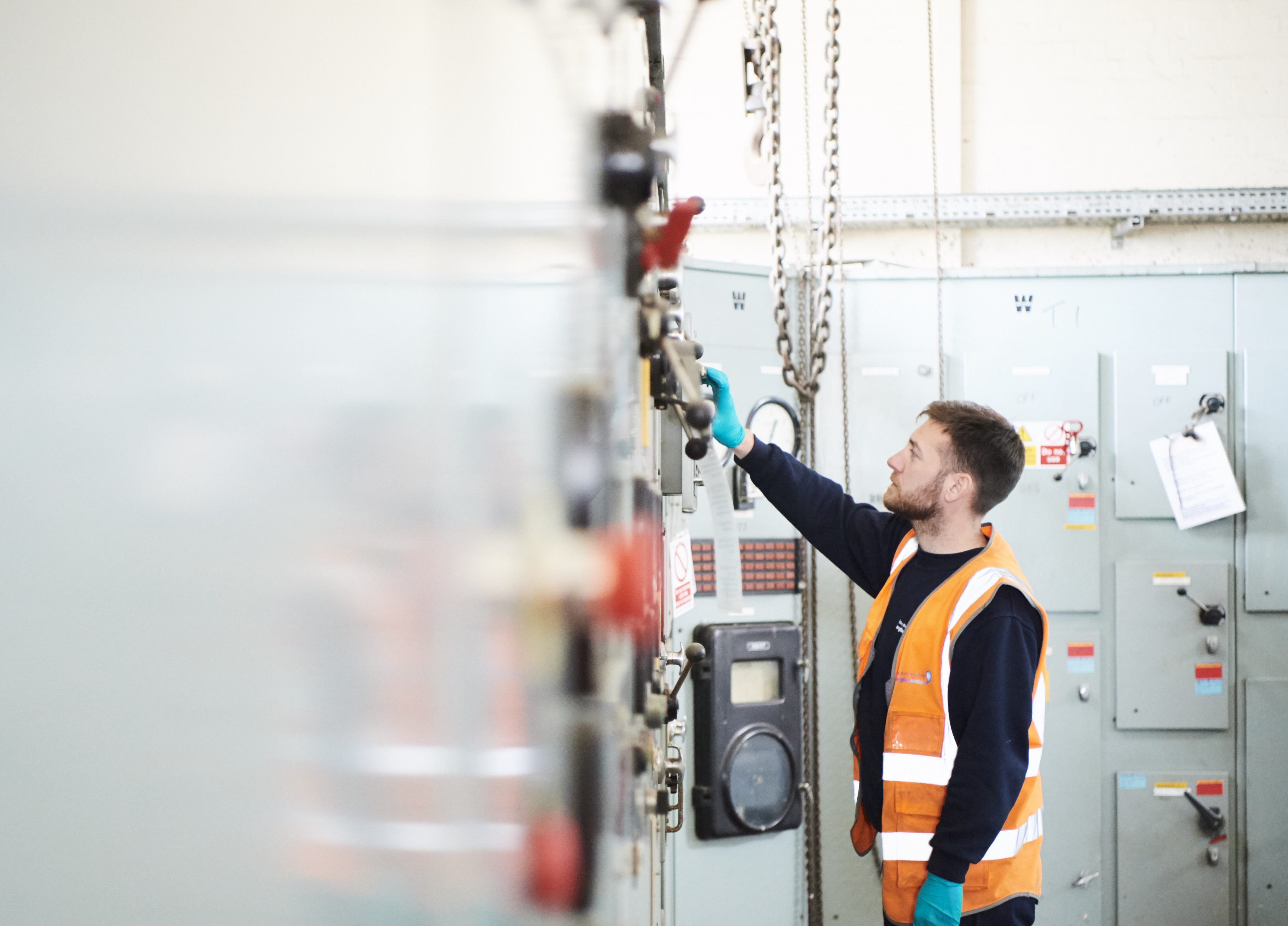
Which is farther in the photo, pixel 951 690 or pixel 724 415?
pixel 724 415

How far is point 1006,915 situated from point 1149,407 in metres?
1.65

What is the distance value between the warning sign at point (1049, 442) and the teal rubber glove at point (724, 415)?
3.76ft

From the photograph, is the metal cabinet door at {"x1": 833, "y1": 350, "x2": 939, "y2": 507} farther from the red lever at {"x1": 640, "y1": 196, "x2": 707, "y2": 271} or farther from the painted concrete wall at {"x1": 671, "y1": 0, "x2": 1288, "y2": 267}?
the red lever at {"x1": 640, "y1": 196, "x2": 707, "y2": 271}

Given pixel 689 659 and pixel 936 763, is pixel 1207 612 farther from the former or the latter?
pixel 689 659

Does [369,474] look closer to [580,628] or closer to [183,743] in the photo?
[183,743]

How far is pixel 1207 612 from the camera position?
2.53 meters

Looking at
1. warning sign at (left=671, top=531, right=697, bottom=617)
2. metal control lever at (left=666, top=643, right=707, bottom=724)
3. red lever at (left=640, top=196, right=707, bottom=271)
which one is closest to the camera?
red lever at (left=640, top=196, right=707, bottom=271)

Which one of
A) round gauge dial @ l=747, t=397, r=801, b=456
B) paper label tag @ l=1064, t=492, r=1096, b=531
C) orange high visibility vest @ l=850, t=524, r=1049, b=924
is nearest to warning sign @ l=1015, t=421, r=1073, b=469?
paper label tag @ l=1064, t=492, r=1096, b=531

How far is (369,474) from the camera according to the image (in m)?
0.22

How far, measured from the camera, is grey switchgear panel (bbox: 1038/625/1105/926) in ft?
8.14

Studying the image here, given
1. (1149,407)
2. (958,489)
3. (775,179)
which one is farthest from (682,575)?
(1149,407)

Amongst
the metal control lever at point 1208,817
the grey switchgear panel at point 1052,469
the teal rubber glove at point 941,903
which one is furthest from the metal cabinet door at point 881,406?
the metal control lever at point 1208,817

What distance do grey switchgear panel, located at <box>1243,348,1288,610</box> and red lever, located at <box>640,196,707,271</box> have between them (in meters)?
2.55

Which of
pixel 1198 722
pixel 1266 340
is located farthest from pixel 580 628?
pixel 1266 340
